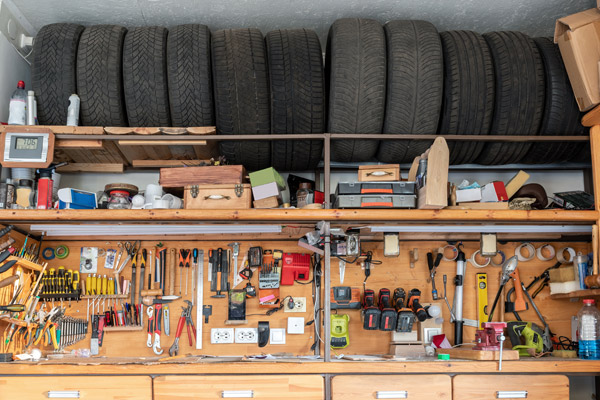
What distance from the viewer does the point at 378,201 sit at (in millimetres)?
3146

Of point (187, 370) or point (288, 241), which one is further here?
point (288, 241)

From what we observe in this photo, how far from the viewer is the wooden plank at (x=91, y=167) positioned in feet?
12.1

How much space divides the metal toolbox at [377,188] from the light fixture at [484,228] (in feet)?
0.97

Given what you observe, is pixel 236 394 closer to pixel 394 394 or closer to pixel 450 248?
pixel 394 394

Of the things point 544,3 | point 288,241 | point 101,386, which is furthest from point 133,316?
point 544,3

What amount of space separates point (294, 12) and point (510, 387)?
98.3 inches

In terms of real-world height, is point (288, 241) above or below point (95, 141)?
below

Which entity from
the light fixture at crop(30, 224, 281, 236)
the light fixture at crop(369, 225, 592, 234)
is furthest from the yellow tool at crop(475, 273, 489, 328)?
the light fixture at crop(30, 224, 281, 236)

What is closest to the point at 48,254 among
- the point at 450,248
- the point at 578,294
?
the point at 450,248

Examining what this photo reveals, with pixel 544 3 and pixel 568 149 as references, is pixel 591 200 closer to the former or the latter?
pixel 568 149

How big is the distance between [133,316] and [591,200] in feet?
9.42

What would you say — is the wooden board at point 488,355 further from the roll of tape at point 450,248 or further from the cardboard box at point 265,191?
the cardboard box at point 265,191

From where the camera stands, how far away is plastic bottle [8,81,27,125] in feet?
10.7

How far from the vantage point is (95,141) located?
3316 millimetres
